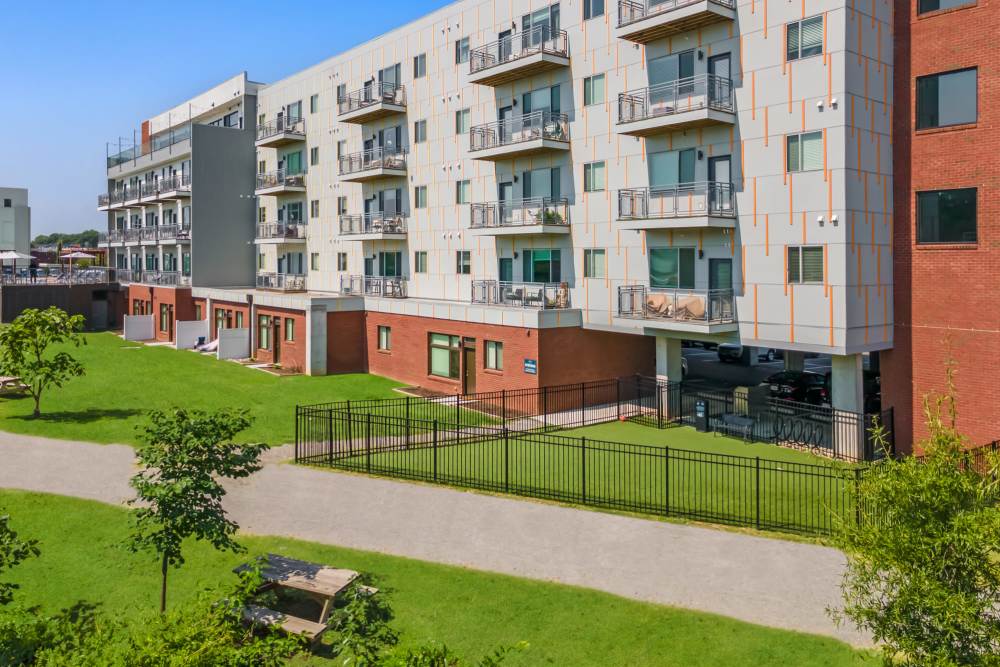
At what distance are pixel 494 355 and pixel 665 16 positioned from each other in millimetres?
13936

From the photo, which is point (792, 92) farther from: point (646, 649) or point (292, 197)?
point (292, 197)

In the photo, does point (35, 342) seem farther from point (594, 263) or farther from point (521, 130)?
point (594, 263)

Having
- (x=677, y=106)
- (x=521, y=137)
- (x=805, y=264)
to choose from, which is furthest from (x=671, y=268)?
(x=521, y=137)

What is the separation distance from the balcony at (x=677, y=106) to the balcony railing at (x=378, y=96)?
15013mm

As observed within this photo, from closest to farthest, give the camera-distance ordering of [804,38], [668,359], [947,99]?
1. [947,99]
2. [804,38]
3. [668,359]

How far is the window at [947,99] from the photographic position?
21.8 metres

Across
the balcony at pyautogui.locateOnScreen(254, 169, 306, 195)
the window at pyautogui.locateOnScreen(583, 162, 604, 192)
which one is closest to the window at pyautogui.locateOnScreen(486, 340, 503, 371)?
the window at pyautogui.locateOnScreen(583, 162, 604, 192)

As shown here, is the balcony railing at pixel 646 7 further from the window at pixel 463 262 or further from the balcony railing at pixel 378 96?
the balcony railing at pixel 378 96

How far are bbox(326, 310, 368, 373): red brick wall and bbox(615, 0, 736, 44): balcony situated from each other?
60.4 ft

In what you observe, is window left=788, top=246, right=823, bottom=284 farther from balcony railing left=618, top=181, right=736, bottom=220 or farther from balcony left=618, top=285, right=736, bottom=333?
balcony railing left=618, top=181, right=736, bottom=220

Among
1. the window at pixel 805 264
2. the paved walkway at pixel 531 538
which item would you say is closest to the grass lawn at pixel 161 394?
the paved walkway at pixel 531 538

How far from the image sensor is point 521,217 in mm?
31844

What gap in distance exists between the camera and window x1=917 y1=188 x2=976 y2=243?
21891 millimetres

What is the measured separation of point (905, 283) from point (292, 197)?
1487 inches
